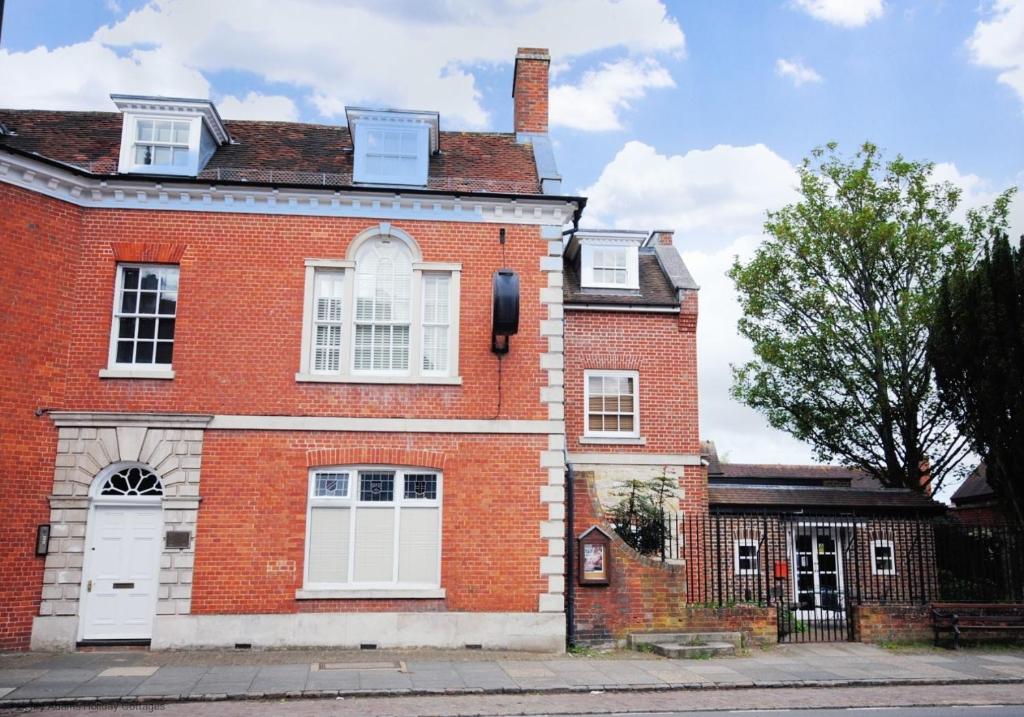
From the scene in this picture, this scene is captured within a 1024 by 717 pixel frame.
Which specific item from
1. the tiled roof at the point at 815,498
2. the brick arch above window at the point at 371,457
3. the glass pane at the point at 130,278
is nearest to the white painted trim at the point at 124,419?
the brick arch above window at the point at 371,457

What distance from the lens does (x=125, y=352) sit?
1437 cm

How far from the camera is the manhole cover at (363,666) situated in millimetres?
12070

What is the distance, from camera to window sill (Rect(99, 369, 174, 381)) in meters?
14.0

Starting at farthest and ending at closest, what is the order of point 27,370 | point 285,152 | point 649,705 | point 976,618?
point 285,152 < point 976,618 < point 27,370 < point 649,705

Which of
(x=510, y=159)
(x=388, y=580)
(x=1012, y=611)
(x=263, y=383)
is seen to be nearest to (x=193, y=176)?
(x=263, y=383)

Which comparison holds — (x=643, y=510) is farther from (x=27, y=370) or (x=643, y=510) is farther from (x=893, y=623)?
(x=27, y=370)

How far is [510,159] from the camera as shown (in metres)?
17.2

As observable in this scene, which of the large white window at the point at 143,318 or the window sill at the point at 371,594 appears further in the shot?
the large white window at the point at 143,318

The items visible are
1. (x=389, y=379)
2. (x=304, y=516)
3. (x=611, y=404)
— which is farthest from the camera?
(x=611, y=404)

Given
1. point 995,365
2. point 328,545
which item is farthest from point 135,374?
point 995,365

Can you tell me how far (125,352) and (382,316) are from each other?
14.3 feet

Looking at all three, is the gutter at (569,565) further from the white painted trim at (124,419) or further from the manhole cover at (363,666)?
the white painted trim at (124,419)

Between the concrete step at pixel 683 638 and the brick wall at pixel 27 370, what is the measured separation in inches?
376

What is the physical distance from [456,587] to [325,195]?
7071 millimetres
